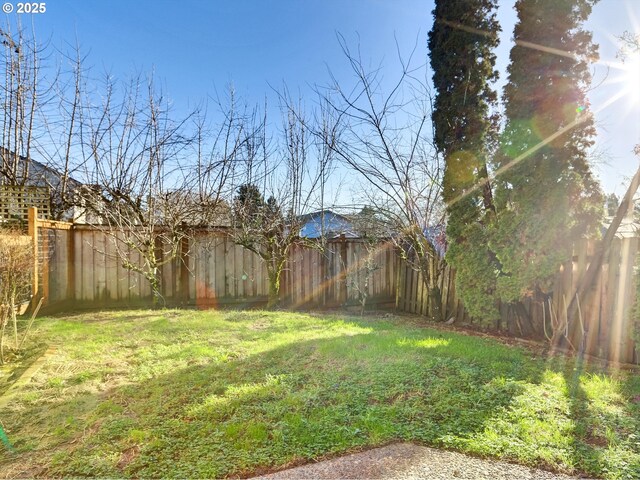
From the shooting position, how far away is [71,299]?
646 centimetres

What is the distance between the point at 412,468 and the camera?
5.80 feet

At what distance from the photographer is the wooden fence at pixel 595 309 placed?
12.7 feet

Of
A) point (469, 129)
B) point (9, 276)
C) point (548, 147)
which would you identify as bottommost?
point (9, 276)

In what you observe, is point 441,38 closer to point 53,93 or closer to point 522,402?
point 522,402

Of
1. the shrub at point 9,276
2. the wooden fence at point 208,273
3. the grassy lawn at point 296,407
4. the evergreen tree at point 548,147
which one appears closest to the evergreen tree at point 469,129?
the evergreen tree at point 548,147

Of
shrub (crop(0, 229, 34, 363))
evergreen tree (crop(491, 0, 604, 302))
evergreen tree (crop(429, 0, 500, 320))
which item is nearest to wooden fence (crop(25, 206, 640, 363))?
evergreen tree (crop(491, 0, 604, 302))

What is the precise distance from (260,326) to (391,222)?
11.3 feet

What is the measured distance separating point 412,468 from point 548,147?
15.5ft

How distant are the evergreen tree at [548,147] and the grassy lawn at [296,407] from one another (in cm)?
164

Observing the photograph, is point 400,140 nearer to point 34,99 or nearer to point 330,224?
point 330,224

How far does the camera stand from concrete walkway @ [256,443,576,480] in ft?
5.64

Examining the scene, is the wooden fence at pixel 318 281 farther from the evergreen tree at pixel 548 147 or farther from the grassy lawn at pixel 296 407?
the grassy lawn at pixel 296 407

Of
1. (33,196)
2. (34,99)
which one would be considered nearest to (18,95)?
(34,99)

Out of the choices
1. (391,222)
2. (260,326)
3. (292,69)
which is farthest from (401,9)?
(260,326)
